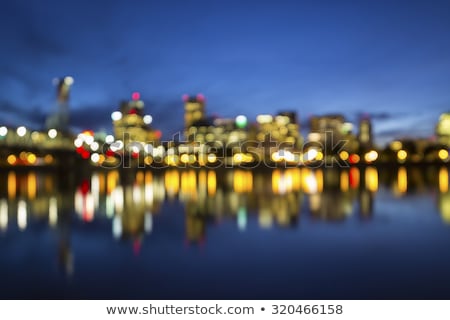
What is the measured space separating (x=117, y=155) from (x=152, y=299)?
6757cm

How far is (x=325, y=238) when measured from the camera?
6.79 m

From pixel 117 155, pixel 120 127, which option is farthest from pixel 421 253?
pixel 120 127

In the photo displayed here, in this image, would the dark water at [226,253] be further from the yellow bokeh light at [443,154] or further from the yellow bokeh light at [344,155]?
the yellow bokeh light at [443,154]

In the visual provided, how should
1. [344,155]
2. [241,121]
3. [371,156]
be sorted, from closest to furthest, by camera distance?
[344,155], [371,156], [241,121]

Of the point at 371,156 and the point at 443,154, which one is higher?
the point at 443,154

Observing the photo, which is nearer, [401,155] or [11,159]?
[11,159]

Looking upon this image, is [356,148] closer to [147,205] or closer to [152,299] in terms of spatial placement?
[147,205]

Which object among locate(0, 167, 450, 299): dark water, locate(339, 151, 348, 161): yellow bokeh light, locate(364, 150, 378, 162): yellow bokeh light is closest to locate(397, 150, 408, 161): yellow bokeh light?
locate(364, 150, 378, 162): yellow bokeh light

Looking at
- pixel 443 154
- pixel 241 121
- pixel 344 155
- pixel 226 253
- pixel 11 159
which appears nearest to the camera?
pixel 226 253

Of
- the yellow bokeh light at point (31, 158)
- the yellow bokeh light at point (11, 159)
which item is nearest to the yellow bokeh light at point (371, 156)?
the yellow bokeh light at point (31, 158)

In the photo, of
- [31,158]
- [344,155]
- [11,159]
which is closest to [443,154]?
[344,155]

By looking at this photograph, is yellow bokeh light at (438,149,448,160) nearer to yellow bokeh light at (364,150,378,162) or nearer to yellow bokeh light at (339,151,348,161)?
yellow bokeh light at (364,150,378,162)

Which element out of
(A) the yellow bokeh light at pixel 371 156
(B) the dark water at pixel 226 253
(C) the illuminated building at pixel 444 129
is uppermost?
(C) the illuminated building at pixel 444 129
